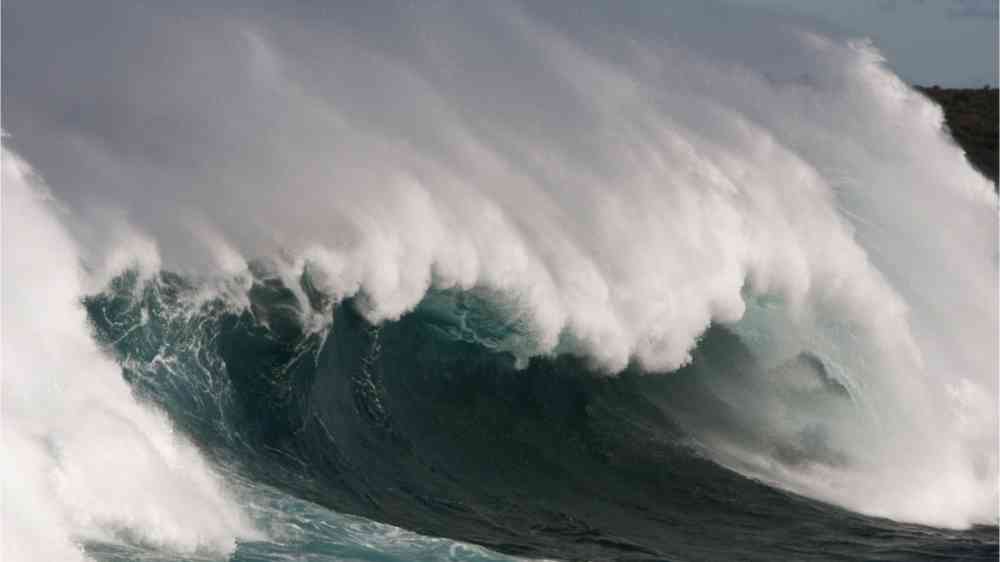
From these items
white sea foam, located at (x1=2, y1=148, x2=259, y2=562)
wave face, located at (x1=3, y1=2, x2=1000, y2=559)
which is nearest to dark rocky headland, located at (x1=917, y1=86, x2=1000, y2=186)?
wave face, located at (x1=3, y1=2, x2=1000, y2=559)

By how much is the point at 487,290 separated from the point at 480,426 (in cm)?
170

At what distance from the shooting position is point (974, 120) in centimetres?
7362

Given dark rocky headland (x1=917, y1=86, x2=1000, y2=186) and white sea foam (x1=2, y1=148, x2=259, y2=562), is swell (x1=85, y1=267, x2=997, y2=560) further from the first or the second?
dark rocky headland (x1=917, y1=86, x2=1000, y2=186)

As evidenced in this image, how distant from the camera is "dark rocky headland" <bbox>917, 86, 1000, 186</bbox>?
6178 centimetres

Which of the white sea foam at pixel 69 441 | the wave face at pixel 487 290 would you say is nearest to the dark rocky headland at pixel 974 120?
the wave face at pixel 487 290

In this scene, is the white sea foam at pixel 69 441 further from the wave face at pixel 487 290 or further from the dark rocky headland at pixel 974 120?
the dark rocky headland at pixel 974 120

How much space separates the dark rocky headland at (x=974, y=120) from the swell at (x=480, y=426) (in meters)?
37.7

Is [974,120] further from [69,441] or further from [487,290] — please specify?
[69,441]

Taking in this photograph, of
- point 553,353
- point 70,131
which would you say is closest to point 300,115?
point 70,131

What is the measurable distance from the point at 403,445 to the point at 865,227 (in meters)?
8.21

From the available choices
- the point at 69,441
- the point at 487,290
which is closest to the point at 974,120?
the point at 487,290

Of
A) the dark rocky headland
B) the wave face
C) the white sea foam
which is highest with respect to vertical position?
the dark rocky headland

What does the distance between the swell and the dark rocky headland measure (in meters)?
37.7

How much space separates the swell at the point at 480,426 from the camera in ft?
54.5
